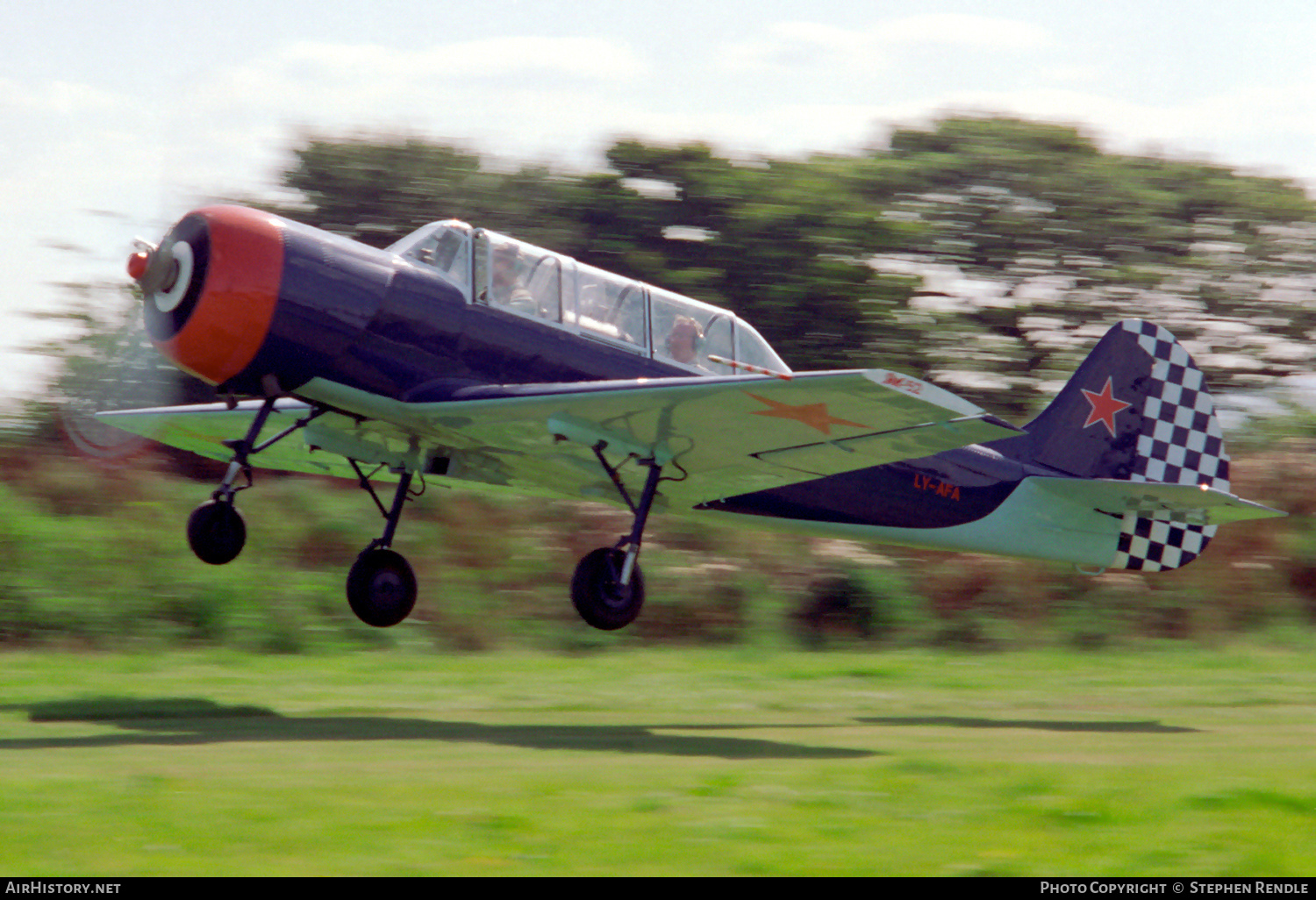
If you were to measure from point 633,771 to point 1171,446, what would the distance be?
6622 mm

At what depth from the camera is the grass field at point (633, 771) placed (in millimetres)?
4945

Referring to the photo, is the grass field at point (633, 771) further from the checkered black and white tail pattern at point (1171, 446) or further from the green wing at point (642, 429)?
the green wing at point (642, 429)

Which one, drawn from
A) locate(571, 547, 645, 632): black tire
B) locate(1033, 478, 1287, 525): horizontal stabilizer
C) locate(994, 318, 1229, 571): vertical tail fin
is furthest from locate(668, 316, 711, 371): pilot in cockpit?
locate(1033, 478, 1287, 525): horizontal stabilizer

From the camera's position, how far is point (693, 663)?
42.6 feet

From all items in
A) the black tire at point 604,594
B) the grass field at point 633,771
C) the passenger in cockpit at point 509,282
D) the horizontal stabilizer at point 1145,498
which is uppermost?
the passenger in cockpit at point 509,282

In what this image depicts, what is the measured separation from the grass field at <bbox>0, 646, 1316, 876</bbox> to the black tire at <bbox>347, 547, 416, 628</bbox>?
632 mm

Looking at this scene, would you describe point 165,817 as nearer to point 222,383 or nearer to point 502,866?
point 502,866

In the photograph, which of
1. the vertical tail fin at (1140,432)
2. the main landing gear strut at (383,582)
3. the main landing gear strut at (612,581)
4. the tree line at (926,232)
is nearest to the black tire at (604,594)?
the main landing gear strut at (612,581)

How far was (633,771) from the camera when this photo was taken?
670 centimetres

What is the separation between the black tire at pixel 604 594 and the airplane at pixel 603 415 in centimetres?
2

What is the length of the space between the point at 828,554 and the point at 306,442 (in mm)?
8126

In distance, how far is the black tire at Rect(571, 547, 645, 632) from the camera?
29.5 feet

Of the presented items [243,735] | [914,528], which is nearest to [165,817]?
[243,735]

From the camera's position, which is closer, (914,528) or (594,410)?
(594,410)
